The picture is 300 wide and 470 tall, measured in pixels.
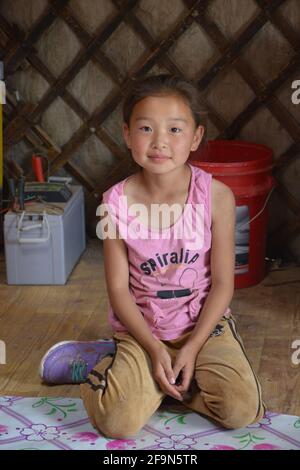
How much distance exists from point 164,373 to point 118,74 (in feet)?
4.25

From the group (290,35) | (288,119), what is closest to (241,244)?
(288,119)

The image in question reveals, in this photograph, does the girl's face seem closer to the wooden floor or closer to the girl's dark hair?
the girl's dark hair

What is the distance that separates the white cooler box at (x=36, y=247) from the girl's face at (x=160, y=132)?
802mm

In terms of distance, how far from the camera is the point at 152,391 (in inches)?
60.9

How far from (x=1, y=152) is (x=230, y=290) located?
1.20 metres

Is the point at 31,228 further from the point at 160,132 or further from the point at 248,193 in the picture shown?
the point at 160,132

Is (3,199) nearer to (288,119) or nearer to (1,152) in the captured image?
(1,152)

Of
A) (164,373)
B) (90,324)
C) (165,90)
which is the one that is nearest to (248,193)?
(90,324)

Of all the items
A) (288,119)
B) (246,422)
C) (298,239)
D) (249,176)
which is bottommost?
(246,422)

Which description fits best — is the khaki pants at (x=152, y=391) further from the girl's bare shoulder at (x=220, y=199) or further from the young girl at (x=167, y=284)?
the girl's bare shoulder at (x=220, y=199)

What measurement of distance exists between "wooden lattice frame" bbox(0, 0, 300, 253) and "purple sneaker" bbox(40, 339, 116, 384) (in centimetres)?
97

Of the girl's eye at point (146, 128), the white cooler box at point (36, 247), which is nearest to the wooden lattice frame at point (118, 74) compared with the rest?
the white cooler box at point (36, 247)

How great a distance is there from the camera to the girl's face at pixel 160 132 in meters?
1.56

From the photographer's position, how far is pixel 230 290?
5.41ft
